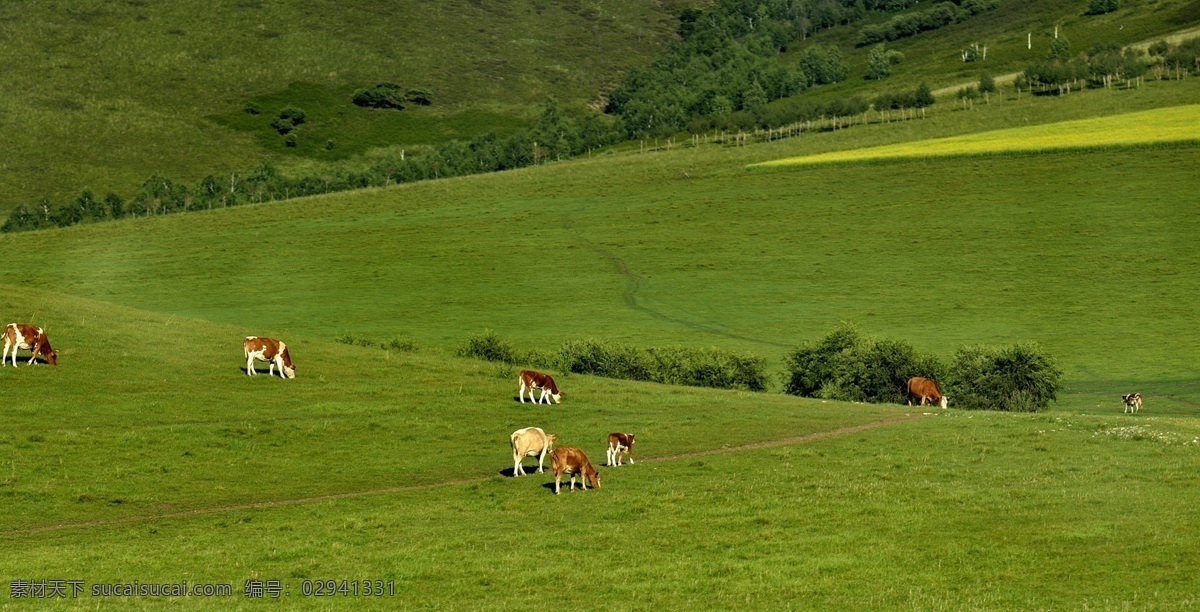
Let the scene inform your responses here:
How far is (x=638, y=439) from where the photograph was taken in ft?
140

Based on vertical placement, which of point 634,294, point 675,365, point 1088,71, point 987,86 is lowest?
point 675,365

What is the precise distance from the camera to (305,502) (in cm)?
3456

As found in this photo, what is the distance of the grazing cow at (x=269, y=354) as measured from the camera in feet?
161

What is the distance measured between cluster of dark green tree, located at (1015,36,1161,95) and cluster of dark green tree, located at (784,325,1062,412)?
105 m

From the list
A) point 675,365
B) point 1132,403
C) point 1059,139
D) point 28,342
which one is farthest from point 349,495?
point 1059,139

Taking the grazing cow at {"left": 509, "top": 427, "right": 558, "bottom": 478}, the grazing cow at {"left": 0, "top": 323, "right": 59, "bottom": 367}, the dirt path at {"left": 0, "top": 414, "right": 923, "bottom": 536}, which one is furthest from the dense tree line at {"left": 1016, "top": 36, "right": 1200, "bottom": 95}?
the grazing cow at {"left": 509, "top": 427, "right": 558, "bottom": 478}

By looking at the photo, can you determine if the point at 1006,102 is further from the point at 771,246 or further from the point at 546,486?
the point at 546,486

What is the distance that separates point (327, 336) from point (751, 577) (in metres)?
62.0

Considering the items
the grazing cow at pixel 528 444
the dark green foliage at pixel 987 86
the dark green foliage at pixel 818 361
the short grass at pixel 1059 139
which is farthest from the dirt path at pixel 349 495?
the dark green foliage at pixel 987 86

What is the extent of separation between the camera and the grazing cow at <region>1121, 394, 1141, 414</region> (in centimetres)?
6172

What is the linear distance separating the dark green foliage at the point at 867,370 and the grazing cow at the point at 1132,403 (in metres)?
7.72

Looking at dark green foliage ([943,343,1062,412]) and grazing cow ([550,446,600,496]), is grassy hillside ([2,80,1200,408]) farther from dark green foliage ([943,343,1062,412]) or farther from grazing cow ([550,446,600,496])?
grazing cow ([550,446,600,496])

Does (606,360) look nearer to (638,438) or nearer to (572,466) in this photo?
(638,438)

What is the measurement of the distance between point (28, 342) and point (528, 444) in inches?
739
